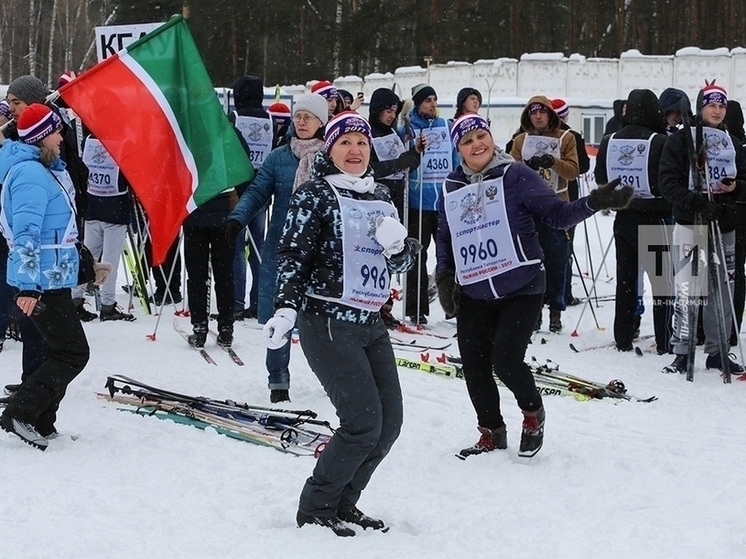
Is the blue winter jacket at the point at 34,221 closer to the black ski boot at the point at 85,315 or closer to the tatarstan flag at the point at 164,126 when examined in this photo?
the tatarstan flag at the point at 164,126

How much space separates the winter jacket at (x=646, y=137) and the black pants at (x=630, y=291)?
0.08 meters

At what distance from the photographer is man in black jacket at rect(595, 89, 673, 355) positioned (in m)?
8.39

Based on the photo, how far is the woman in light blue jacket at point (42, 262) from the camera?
5.43 m

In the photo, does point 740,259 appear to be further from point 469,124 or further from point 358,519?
point 358,519

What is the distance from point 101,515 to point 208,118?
11.6 feet

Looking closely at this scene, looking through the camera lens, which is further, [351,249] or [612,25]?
[612,25]

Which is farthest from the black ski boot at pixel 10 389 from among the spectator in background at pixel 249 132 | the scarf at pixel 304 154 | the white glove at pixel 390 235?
the white glove at pixel 390 235

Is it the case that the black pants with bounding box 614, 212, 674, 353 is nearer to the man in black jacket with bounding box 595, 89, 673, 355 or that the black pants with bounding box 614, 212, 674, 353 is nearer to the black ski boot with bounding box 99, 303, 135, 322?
the man in black jacket with bounding box 595, 89, 673, 355

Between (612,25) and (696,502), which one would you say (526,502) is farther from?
(612,25)

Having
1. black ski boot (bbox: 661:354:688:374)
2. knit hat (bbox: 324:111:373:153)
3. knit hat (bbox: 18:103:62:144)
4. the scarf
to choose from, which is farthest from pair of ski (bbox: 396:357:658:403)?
knit hat (bbox: 18:103:62:144)

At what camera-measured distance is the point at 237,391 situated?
7.18 metres

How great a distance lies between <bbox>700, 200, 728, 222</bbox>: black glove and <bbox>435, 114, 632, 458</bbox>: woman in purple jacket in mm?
2380

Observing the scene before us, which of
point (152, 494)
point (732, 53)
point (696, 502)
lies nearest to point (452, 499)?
point (696, 502)

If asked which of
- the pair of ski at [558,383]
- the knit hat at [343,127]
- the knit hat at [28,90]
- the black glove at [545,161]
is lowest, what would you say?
the pair of ski at [558,383]
